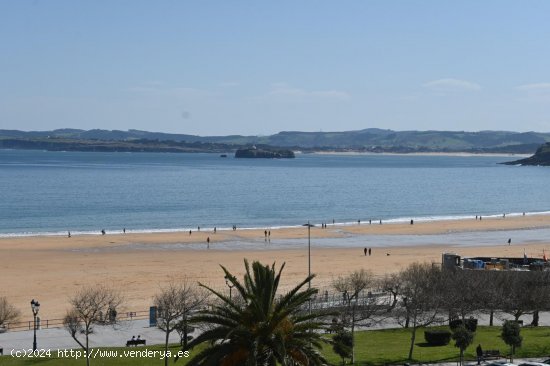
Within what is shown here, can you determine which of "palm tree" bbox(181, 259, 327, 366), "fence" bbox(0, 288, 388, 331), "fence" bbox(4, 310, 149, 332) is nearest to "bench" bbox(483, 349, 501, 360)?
"fence" bbox(0, 288, 388, 331)

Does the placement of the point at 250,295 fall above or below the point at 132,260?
above

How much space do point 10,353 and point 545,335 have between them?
20231 millimetres

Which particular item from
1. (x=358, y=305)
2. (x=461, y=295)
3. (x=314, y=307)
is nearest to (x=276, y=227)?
(x=314, y=307)

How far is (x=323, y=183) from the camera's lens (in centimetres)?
16962

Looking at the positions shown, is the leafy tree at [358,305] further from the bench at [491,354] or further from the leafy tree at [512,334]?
the leafy tree at [512,334]

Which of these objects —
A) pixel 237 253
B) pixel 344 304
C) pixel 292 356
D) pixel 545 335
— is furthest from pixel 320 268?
pixel 292 356

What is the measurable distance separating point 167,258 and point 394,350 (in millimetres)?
34871

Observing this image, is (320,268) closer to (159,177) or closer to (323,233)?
(323,233)

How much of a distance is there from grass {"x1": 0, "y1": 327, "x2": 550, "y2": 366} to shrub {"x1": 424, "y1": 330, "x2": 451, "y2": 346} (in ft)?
0.77

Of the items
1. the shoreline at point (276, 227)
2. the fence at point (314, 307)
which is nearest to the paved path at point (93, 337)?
the fence at point (314, 307)

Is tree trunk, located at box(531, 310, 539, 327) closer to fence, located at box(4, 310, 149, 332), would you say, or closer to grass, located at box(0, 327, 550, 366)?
grass, located at box(0, 327, 550, 366)

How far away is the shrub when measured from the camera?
104ft

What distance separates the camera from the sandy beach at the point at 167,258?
4881cm

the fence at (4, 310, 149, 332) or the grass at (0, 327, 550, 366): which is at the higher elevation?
the grass at (0, 327, 550, 366)
